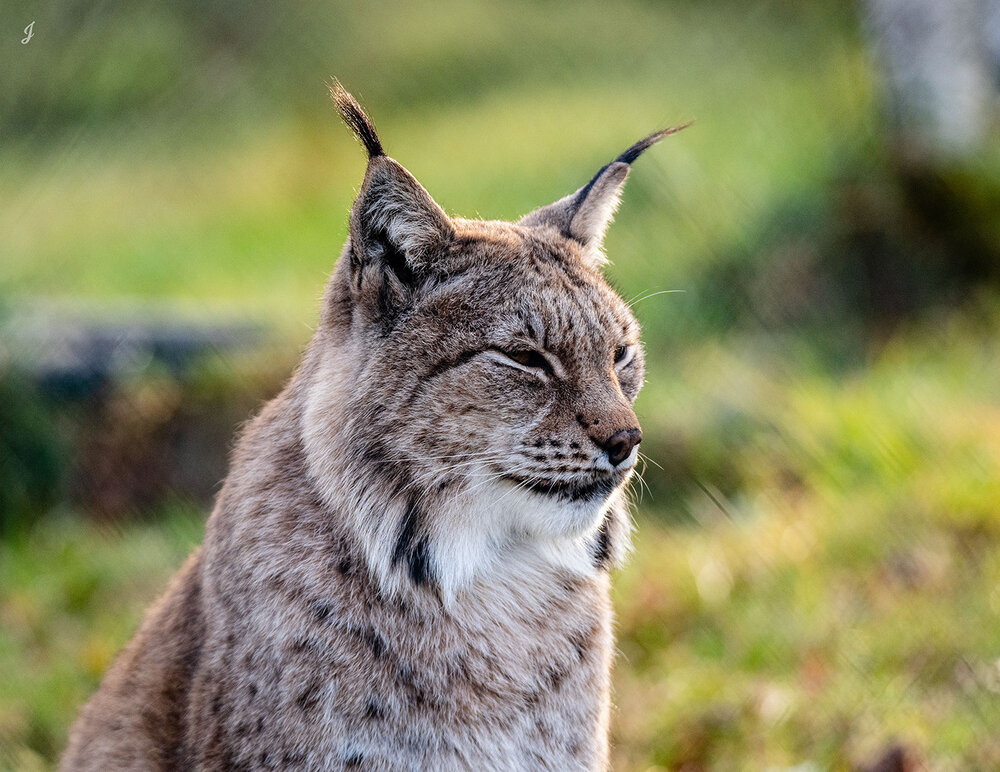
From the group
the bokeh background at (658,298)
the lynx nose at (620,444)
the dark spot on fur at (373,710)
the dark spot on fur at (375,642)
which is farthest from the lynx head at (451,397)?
the bokeh background at (658,298)

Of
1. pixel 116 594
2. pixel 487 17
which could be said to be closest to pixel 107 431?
pixel 116 594

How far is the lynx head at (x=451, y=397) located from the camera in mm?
2812

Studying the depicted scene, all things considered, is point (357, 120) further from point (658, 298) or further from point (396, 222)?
point (658, 298)

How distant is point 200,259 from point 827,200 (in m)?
4.44

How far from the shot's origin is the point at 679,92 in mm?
9492

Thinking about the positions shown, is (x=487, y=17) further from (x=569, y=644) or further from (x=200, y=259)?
(x=569, y=644)

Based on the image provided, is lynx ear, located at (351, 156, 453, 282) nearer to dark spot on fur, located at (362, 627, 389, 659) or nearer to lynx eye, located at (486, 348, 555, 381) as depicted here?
lynx eye, located at (486, 348, 555, 381)

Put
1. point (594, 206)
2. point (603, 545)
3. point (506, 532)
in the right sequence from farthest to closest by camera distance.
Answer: point (594, 206) < point (603, 545) < point (506, 532)

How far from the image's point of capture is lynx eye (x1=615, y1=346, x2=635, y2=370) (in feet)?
10.1

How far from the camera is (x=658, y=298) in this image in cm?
739

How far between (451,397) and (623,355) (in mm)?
529

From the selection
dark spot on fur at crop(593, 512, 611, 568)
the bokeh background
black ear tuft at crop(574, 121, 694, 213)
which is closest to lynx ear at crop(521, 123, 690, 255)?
black ear tuft at crop(574, 121, 694, 213)

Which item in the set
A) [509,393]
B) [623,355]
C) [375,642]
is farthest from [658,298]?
[375,642]

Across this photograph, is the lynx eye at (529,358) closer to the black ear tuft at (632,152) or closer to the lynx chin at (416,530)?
the lynx chin at (416,530)
